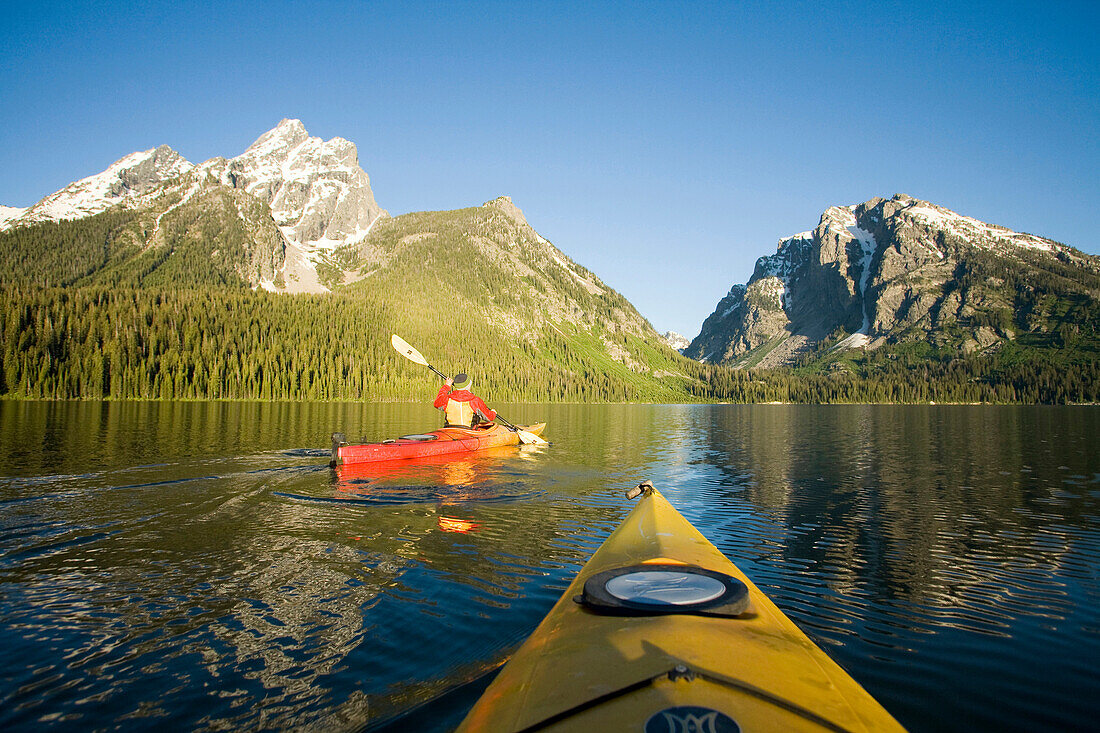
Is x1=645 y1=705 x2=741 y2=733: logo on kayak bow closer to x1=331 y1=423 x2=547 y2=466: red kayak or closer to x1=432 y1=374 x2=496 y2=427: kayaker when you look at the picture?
x1=331 y1=423 x2=547 y2=466: red kayak

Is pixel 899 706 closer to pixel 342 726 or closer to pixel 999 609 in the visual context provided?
pixel 999 609

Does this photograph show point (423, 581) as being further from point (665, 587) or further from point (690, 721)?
point (690, 721)

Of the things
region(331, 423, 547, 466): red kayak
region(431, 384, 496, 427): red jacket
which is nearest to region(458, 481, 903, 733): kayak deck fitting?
region(331, 423, 547, 466): red kayak

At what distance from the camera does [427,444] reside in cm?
2572

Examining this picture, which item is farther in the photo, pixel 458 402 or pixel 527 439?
pixel 527 439

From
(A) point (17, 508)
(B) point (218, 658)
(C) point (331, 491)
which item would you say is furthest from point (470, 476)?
(B) point (218, 658)

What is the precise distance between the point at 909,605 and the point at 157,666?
11576 millimetres

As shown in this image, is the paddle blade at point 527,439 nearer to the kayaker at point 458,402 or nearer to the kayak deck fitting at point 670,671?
the kayaker at point 458,402

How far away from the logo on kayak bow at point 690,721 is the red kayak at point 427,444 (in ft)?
67.8

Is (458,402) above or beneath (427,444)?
above

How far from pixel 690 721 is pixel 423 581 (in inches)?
316

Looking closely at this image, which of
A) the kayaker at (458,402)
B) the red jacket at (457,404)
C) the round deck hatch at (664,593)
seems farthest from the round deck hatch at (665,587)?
the red jacket at (457,404)

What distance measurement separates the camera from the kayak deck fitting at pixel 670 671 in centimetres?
346

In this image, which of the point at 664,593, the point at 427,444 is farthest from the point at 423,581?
the point at 427,444
